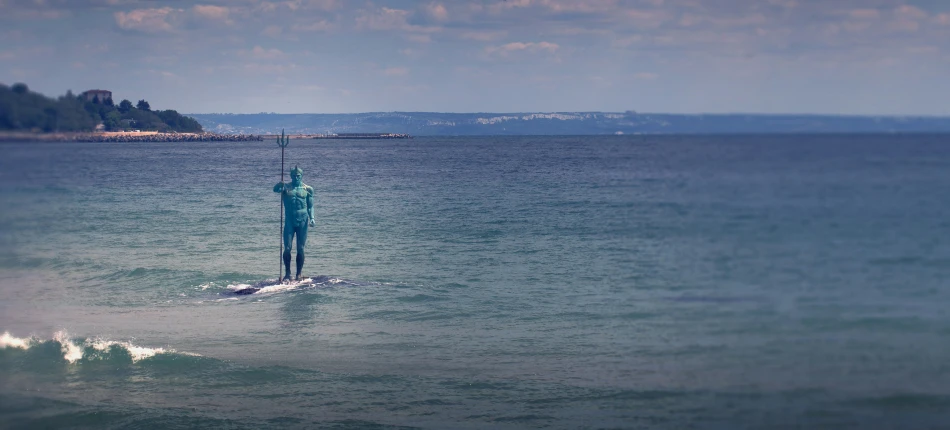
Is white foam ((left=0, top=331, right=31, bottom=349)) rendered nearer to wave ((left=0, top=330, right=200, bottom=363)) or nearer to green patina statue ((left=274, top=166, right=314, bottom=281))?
wave ((left=0, top=330, right=200, bottom=363))

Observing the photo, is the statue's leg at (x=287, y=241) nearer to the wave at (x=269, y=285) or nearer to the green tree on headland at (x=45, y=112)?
the wave at (x=269, y=285)

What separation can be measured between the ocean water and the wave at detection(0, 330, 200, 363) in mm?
64

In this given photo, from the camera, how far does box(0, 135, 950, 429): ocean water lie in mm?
12711

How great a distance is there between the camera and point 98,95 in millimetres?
10445

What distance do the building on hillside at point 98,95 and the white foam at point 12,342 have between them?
6.77 meters

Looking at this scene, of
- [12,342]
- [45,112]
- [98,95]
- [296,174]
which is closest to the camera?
[45,112]

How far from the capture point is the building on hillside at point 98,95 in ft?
32.7

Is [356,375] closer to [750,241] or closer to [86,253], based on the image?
[750,241]

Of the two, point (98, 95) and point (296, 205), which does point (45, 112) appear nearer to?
point (98, 95)

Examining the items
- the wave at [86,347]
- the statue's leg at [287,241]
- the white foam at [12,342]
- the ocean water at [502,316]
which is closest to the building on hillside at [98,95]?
the ocean water at [502,316]

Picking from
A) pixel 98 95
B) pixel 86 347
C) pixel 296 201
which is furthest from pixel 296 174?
pixel 98 95

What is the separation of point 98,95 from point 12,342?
24.7 ft

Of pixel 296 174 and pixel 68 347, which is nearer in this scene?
pixel 68 347

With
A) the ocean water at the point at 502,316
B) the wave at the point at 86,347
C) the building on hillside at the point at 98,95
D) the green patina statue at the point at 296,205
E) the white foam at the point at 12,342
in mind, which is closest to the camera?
the building on hillside at the point at 98,95
